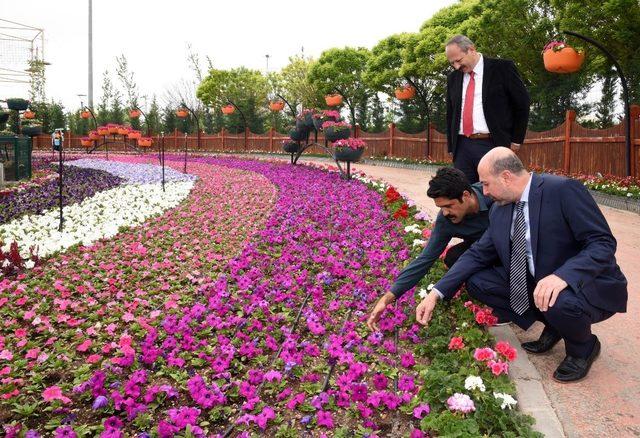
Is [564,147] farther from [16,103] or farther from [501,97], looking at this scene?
[16,103]

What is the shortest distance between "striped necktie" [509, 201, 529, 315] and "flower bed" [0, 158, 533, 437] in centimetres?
25

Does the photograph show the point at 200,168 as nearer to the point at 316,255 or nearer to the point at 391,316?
the point at 316,255

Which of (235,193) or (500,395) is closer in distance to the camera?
(500,395)

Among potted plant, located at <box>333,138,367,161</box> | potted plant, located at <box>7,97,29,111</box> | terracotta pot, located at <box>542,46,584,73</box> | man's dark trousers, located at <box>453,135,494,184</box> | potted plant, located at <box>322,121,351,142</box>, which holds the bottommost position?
man's dark trousers, located at <box>453,135,494,184</box>

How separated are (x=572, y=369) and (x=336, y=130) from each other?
34.0 feet

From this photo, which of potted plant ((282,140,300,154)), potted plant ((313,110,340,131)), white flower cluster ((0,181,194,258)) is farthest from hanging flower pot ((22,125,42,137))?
potted plant ((313,110,340,131))

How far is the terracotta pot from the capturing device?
10539 millimetres

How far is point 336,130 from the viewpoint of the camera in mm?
13031

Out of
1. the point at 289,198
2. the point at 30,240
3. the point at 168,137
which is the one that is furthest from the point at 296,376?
the point at 168,137

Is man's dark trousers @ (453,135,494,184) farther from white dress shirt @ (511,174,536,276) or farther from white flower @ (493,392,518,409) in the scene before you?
white flower @ (493,392,518,409)

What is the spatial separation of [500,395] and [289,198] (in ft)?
24.9

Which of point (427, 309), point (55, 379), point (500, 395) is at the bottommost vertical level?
point (55, 379)

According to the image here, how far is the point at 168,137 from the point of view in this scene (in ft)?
117

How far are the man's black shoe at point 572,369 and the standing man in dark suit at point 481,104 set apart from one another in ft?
6.70
